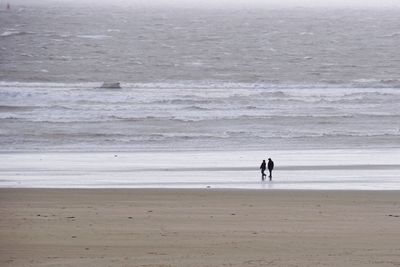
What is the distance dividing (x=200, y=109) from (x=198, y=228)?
2482 centimetres

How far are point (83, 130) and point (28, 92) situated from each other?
13.8 m

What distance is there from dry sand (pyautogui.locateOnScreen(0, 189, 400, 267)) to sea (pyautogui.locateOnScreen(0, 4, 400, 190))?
2.11 metres

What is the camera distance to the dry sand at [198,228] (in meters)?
13.1

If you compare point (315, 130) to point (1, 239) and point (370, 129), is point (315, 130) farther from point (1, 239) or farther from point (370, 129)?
point (1, 239)

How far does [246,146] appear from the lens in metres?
29.9

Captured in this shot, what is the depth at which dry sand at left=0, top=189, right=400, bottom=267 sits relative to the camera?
43.0ft

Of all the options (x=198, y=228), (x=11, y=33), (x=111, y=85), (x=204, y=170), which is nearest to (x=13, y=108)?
(x=111, y=85)

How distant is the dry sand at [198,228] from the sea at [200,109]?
211cm

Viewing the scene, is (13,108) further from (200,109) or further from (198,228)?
(198,228)

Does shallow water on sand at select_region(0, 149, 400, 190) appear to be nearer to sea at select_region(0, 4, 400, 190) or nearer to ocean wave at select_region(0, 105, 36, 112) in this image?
sea at select_region(0, 4, 400, 190)

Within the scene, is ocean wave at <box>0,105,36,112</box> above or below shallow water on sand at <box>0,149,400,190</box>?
above

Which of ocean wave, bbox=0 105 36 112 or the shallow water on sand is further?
ocean wave, bbox=0 105 36 112

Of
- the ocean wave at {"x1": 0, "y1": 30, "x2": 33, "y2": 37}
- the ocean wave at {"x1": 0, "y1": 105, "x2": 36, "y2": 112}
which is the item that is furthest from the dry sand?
the ocean wave at {"x1": 0, "y1": 30, "x2": 33, "y2": 37}

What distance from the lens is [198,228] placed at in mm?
15539
